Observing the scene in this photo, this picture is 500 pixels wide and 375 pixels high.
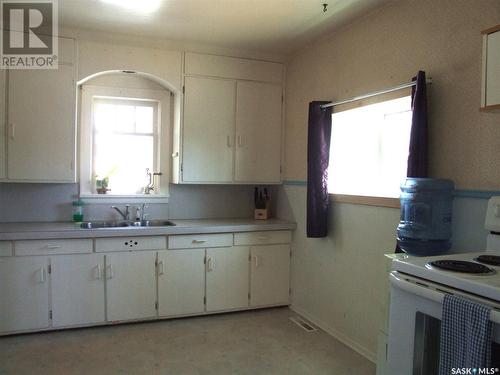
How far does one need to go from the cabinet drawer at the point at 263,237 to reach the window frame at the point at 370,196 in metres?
0.76

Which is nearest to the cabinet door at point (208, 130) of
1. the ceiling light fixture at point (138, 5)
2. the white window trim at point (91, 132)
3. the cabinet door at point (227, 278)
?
the white window trim at point (91, 132)

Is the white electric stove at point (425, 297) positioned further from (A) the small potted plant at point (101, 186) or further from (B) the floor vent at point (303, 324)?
(A) the small potted plant at point (101, 186)

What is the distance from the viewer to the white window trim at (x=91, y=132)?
3668 mm

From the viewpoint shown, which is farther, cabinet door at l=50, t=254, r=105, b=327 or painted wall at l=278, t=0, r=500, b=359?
cabinet door at l=50, t=254, r=105, b=327

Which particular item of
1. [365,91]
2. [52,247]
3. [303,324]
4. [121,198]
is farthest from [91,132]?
[303,324]

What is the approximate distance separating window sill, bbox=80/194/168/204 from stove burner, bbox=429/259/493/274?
283cm

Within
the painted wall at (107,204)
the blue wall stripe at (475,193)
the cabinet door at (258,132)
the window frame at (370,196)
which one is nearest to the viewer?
the blue wall stripe at (475,193)

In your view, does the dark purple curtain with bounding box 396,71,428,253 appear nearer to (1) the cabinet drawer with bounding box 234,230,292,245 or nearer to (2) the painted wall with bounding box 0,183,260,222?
(1) the cabinet drawer with bounding box 234,230,292,245

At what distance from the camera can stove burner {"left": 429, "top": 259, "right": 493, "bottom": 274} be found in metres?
1.46

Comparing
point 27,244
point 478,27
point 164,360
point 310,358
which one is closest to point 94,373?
point 164,360

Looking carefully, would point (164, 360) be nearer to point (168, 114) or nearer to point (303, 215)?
point (303, 215)

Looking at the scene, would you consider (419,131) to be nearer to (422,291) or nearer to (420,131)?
(420,131)

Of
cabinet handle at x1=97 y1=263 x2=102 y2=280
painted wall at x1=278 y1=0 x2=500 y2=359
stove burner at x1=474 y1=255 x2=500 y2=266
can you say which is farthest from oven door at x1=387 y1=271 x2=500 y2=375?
cabinet handle at x1=97 y1=263 x2=102 y2=280

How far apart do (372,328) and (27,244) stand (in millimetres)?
2615
